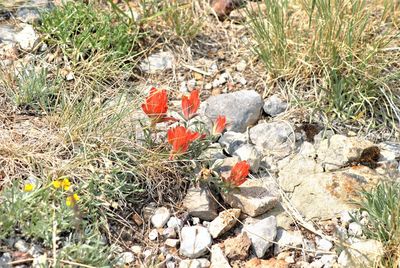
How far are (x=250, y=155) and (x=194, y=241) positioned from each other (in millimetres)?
573

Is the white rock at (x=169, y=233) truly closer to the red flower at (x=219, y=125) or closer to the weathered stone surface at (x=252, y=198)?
the weathered stone surface at (x=252, y=198)

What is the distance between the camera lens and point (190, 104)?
3352 mm

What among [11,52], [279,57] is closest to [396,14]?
[279,57]

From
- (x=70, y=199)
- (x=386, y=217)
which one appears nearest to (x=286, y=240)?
(x=386, y=217)

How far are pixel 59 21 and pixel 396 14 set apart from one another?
1840 millimetres

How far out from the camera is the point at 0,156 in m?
3.27

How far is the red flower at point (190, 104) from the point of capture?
131 inches

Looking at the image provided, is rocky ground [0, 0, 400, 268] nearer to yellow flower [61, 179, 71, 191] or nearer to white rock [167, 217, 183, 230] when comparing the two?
white rock [167, 217, 183, 230]

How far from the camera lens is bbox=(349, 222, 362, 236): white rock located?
324 cm

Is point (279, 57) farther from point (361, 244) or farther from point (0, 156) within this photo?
point (0, 156)

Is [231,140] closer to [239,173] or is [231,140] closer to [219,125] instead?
[219,125]

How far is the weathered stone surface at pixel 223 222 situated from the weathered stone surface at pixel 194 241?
0.10 feet

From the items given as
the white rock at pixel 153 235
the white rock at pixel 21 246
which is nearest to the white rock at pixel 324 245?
the white rock at pixel 153 235

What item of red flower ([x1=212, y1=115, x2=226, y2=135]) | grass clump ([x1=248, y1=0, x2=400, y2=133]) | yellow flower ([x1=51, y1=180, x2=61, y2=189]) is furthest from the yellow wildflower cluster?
grass clump ([x1=248, y1=0, x2=400, y2=133])
